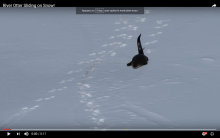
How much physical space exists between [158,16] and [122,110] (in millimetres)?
9395

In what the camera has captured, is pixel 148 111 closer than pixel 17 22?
Yes

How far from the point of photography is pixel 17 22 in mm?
16594

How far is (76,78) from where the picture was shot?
9.41m

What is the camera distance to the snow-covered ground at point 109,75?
720cm

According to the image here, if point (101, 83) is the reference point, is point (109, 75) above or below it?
above

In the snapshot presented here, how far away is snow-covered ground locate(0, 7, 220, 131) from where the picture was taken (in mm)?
7199

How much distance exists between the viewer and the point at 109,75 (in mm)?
9445

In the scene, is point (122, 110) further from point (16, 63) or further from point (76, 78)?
point (16, 63)

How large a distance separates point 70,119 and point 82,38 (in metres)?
6.18

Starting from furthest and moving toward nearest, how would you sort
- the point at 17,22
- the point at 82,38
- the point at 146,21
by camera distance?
the point at 17,22
the point at 146,21
the point at 82,38

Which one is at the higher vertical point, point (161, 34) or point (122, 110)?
point (161, 34)

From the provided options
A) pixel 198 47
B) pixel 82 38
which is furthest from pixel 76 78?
pixel 198 47

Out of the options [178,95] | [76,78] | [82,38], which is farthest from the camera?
[82,38]

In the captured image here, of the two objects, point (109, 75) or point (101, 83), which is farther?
point (109, 75)
